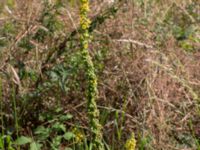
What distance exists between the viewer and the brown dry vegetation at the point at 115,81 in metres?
3.27

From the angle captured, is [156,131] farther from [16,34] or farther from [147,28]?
[16,34]

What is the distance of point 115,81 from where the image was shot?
3463mm

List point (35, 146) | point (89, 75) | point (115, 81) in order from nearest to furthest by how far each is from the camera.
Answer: point (89, 75) < point (35, 146) < point (115, 81)

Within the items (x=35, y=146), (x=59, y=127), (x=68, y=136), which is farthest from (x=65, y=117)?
(x=35, y=146)

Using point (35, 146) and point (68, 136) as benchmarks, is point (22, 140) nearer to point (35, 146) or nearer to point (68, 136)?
point (35, 146)

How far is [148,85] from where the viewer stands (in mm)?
3285

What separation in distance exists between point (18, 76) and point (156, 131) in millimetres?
787

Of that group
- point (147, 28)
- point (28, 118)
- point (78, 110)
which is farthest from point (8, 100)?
point (147, 28)

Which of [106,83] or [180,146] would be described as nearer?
[180,146]

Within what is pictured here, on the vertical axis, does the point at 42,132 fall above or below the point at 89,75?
below

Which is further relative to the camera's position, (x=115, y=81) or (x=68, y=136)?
(x=115, y=81)

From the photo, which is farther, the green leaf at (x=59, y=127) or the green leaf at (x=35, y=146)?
the green leaf at (x=59, y=127)

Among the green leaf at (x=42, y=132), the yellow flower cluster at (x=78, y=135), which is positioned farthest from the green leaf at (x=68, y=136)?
the green leaf at (x=42, y=132)

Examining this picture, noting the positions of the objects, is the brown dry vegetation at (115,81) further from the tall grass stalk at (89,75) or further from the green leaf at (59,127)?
the tall grass stalk at (89,75)
